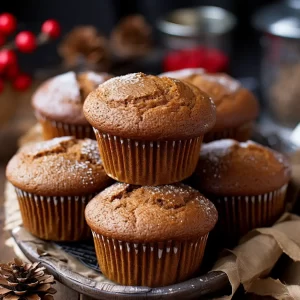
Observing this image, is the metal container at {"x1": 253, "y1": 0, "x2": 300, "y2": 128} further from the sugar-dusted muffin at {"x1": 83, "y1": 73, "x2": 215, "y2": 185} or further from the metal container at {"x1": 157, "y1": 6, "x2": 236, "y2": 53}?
the sugar-dusted muffin at {"x1": 83, "y1": 73, "x2": 215, "y2": 185}

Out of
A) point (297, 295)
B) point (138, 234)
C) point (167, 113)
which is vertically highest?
point (167, 113)

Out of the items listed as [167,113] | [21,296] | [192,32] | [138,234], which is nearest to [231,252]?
[138,234]

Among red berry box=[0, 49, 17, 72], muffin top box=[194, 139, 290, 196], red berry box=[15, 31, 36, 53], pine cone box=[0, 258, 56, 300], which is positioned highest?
red berry box=[15, 31, 36, 53]

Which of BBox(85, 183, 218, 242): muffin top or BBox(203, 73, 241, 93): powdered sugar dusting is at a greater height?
BBox(203, 73, 241, 93): powdered sugar dusting

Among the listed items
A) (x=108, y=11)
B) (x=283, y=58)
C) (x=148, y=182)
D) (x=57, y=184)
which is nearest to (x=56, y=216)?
(x=57, y=184)

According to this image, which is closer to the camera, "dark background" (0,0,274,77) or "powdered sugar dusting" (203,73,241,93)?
"powdered sugar dusting" (203,73,241,93)

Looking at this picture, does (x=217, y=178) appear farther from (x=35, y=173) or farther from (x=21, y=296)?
(x=21, y=296)

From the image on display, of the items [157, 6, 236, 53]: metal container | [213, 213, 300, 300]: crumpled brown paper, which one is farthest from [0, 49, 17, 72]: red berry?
[157, 6, 236, 53]: metal container
